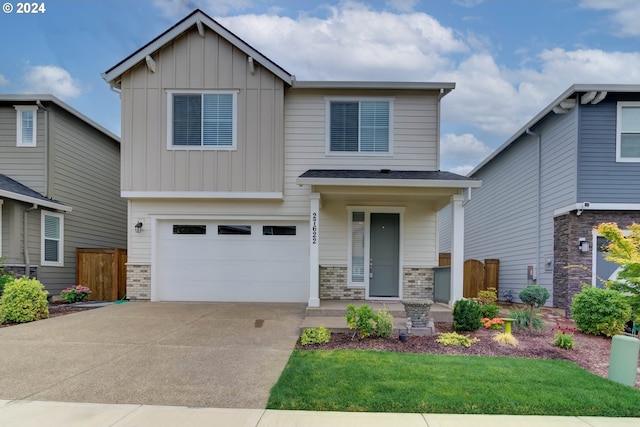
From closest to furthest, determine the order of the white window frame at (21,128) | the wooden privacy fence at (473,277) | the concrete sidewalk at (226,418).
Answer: the concrete sidewalk at (226,418)
the white window frame at (21,128)
the wooden privacy fence at (473,277)

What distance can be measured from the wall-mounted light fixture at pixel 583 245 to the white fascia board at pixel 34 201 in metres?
14.4

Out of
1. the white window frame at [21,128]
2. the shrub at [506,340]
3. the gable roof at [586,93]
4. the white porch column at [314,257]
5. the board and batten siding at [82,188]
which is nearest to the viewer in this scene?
the shrub at [506,340]

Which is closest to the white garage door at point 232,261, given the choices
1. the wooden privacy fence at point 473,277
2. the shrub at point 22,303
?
the shrub at point 22,303

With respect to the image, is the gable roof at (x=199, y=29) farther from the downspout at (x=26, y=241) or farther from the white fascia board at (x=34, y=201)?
the downspout at (x=26, y=241)

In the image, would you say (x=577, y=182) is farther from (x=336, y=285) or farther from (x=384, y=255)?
(x=336, y=285)

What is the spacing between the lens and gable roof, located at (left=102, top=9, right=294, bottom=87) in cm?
1051

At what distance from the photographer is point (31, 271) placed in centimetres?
1154

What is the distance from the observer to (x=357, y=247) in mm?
10898

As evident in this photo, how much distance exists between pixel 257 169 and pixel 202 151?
1.51m

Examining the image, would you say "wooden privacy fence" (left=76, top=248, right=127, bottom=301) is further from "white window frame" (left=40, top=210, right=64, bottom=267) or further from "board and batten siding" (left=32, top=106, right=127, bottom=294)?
"board and batten siding" (left=32, top=106, right=127, bottom=294)

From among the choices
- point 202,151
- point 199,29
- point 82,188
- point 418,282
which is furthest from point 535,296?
point 82,188

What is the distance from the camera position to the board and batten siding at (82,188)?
1261 cm

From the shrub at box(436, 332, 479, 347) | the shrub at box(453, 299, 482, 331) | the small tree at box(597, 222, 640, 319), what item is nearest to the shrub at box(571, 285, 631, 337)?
A: the small tree at box(597, 222, 640, 319)

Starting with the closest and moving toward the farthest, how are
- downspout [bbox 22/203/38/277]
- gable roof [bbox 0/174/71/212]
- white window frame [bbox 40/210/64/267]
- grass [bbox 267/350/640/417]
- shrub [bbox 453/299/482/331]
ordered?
A: grass [bbox 267/350/640/417]
shrub [bbox 453/299/482/331]
gable roof [bbox 0/174/71/212]
downspout [bbox 22/203/38/277]
white window frame [bbox 40/210/64/267]
